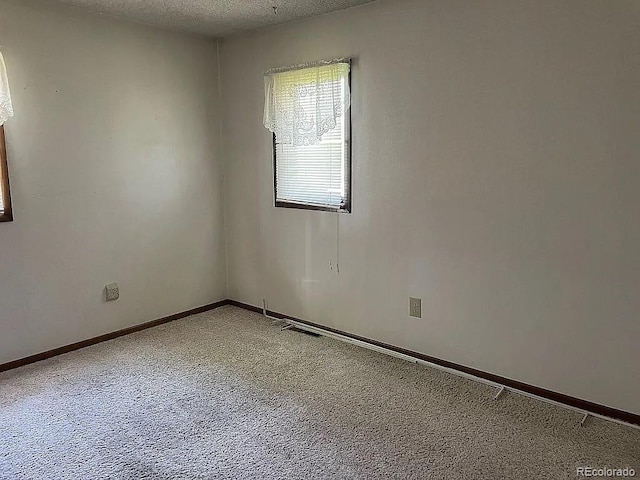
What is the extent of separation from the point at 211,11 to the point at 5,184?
1685 millimetres

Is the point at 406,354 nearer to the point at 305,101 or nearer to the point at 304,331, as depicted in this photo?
the point at 304,331

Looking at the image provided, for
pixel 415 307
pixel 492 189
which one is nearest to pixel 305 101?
pixel 492 189

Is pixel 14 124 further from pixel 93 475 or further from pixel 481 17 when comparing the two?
pixel 481 17

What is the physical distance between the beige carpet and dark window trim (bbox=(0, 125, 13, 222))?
3.15 ft

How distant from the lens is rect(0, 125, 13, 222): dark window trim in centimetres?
308

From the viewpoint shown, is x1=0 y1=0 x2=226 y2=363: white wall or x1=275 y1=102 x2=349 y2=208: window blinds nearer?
x1=0 y1=0 x2=226 y2=363: white wall

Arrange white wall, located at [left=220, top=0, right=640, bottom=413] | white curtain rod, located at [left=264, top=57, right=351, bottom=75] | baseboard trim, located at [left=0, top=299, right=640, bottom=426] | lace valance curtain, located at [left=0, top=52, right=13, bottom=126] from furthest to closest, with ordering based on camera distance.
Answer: white curtain rod, located at [left=264, top=57, right=351, bottom=75], lace valance curtain, located at [left=0, top=52, right=13, bottom=126], baseboard trim, located at [left=0, top=299, right=640, bottom=426], white wall, located at [left=220, top=0, right=640, bottom=413]

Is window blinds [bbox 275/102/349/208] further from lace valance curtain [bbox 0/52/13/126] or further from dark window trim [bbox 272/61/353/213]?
lace valance curtain [bbox 0/52/13/126]

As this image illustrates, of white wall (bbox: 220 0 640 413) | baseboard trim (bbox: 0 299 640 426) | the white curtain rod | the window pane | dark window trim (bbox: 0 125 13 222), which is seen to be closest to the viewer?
white wall (bbox: 220 0 640 413)

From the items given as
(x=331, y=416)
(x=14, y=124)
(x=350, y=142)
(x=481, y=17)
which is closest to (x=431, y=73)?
(x=481, y=17)

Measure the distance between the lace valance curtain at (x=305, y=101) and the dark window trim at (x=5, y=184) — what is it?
5.59ft

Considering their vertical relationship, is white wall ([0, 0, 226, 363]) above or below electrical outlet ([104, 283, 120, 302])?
above

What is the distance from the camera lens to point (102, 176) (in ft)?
11.8

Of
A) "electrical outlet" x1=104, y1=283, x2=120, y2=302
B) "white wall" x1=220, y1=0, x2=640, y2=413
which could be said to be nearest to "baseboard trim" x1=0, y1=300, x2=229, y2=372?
"electrical outlet" x1=104, y1=283, x2=120, y2=302
